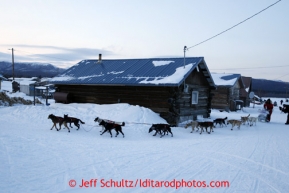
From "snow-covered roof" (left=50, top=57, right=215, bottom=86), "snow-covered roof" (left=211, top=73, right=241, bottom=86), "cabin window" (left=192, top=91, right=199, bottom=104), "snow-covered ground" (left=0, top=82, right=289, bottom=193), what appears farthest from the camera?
"snow-covered roof" (left=211, top=73, right=241, bottom=86)

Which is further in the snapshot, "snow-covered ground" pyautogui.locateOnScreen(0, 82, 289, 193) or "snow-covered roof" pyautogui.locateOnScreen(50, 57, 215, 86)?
"snow-covered roof" pyautogui.locateOnScreen(50, 57, 215, 86)

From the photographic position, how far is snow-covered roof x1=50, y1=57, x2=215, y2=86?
16592 millimetres

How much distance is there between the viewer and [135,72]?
18578 mm

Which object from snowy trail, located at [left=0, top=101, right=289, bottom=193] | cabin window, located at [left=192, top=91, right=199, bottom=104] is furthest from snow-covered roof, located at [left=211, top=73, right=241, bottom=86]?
Result: snowy trail, located at [left=0, top=101, right=289, bottom=193]

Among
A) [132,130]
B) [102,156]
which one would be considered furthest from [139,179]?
[132,130]

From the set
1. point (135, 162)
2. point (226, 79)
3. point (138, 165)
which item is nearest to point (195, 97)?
point (135, 162)

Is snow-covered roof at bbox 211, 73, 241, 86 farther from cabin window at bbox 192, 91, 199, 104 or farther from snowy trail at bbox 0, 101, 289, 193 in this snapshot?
snowy trail at bbox 0, 101, 289, 193

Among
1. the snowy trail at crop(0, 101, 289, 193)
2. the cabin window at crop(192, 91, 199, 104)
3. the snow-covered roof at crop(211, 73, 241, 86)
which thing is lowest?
the snowy trail at crop(0, 101, 289, 193)

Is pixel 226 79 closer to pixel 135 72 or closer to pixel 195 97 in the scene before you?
pixel 195 97

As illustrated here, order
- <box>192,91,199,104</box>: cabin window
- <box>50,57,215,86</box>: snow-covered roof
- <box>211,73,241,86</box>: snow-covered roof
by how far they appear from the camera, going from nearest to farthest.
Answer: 1. <box>50,57,215,86</box>: snow-covered roof
2. <box>192,91,199,104</box>: cabin window
3. <box>211,73,241,86</box>: snow-covered roof

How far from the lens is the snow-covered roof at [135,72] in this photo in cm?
1659

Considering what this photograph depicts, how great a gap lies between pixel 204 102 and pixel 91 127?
11356 mm

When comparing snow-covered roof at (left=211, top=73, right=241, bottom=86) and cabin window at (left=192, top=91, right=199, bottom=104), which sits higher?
snow-covered roof at (left=211, top=73, right=241, bottom=86)

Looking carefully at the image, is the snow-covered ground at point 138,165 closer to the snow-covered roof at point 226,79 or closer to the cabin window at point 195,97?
the cabin window at point 195,97
